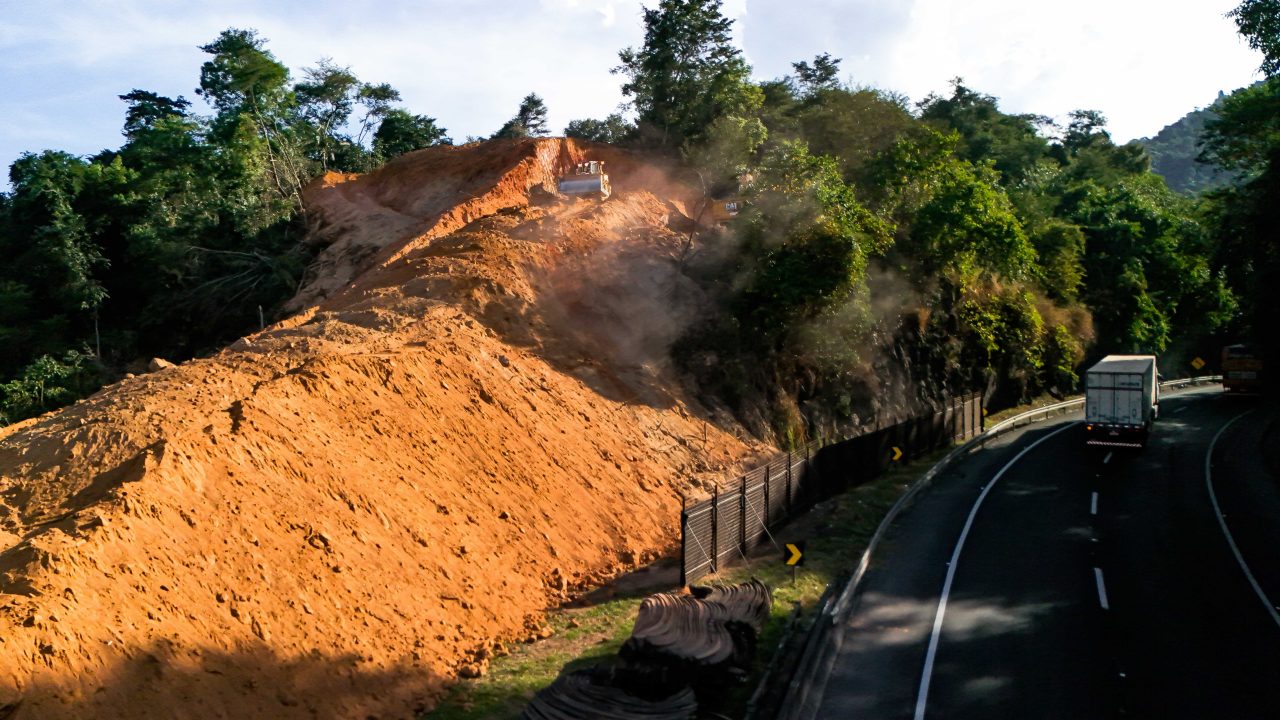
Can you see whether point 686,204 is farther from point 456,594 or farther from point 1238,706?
point 1238,706

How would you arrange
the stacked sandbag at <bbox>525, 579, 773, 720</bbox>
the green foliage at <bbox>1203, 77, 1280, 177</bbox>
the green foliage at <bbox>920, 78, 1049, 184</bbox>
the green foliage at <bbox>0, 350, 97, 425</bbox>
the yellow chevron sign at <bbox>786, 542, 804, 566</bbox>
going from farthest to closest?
the green foliage at <bbox>920, 78, 1049, 184</bbox> < the green foliage at <bbox>1203, 77, 1280, 177</bbox> < the green foliage at <bbox>0, 350, 97, 425</bbox> < the yellow chevron sign at <bbox>786, 542, 804, 566</bbox> < the stacked sandbag at <bbox>525, 579, 773, 720</bbox>

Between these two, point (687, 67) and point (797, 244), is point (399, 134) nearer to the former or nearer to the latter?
point (687, 67)

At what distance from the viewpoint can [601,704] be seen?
11188mm

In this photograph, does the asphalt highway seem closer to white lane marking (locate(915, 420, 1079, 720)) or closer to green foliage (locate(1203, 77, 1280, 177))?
white lane marking (locate(915, 420, 1079, 720))

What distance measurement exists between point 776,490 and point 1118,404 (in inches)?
636

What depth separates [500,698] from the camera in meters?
12.6

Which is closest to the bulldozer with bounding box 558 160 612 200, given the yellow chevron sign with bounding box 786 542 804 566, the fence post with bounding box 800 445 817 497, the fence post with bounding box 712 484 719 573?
the fence post with bounding box 800 445 817 497

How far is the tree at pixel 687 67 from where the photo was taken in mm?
40500

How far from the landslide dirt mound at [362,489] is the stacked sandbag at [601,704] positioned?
2.32 m

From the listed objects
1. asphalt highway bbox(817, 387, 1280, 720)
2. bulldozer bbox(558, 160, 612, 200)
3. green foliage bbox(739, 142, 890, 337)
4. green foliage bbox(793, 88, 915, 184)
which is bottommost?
asphalt highway bbox(817, 387, 1280, 720)

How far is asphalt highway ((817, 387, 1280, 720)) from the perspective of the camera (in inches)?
507

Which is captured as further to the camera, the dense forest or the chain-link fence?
the dense forest

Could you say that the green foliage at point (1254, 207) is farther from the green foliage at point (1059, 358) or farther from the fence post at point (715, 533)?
the fence post at point (715, 533)

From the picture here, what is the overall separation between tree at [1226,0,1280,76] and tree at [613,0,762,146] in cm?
1831
